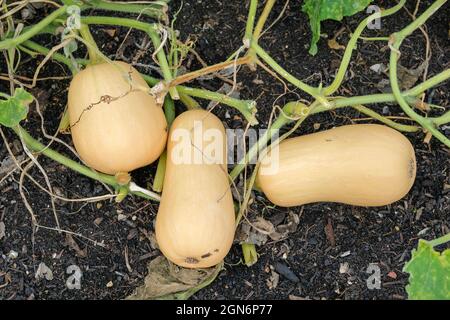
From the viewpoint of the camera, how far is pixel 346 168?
67.3 inches

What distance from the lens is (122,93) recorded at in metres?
1.66

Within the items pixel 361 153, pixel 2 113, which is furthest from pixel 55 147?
pixel 361 153

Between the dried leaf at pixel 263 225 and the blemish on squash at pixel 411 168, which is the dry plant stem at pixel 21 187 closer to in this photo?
the dried leaf at pixel 263 225

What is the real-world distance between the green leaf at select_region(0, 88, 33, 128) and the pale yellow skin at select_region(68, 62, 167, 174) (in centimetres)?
13

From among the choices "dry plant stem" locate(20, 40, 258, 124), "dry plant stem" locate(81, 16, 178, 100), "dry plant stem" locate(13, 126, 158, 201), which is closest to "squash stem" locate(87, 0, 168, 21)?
"dry plant stem" locate(81, 16, 178, 100)

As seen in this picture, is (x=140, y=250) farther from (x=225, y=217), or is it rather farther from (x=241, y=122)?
(x=241, y=122)

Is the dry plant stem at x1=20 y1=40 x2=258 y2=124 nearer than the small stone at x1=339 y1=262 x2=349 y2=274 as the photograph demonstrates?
Yes

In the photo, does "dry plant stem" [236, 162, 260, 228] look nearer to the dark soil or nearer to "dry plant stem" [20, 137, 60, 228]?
the dark soil

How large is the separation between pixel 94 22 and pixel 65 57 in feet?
0.40

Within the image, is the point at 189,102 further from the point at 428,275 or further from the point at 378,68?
the point at 428,275

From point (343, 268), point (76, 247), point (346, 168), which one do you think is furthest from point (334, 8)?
point (76, 247)

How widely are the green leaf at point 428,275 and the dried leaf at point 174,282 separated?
1.67ft

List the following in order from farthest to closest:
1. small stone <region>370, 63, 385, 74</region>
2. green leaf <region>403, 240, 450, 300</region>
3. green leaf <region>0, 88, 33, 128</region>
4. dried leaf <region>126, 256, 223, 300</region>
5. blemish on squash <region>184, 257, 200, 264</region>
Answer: small stone <region>370, 63, 385, 74</region>
dried leaf <region>126, 256, 223, 300</region>
blemish on squash <region>184, 257, 200, 264</region>
green leaf <region>0, 88, 33, 128</region>
green leaf <region>403, 240, 450, 300</region>

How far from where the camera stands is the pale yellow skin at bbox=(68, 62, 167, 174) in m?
1.64
